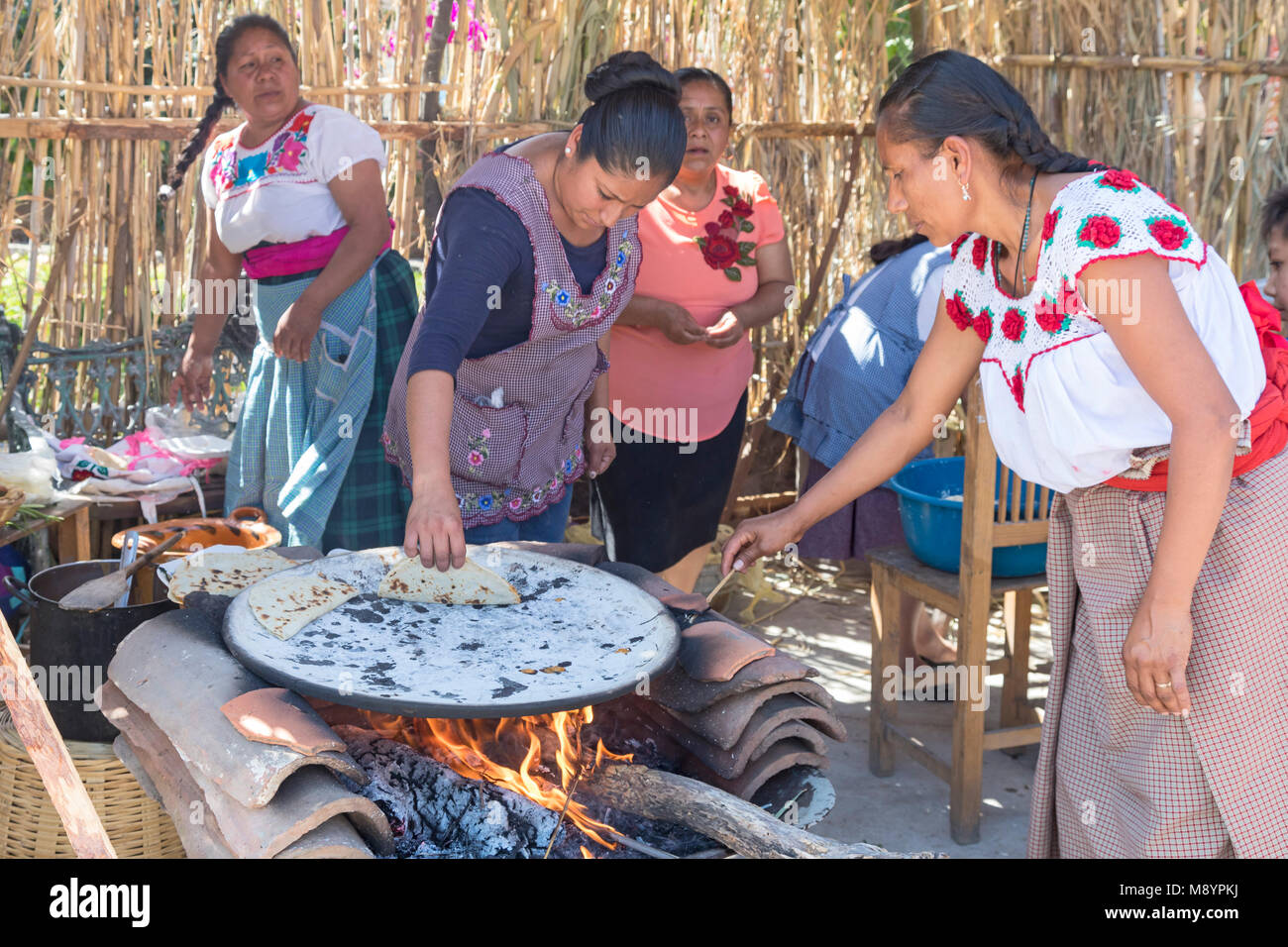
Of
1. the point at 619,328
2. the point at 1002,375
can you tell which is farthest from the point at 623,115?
the point at 619,328

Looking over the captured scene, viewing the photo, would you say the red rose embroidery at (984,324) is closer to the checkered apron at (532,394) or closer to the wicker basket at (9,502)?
the checkered apron at (532,394)

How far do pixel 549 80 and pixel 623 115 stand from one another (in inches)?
78.4

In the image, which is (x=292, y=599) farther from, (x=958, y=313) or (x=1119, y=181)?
(x=1119, y=181)

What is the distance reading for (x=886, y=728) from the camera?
3525 millimetres

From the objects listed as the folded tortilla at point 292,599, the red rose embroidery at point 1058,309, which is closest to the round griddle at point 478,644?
the folded tortilla at point 292,599

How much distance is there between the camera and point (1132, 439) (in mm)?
1844

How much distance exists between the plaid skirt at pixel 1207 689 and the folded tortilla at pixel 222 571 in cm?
148

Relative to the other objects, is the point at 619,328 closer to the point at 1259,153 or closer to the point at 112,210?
the point at 112,210

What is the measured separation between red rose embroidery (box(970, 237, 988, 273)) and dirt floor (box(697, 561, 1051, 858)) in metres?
1.70

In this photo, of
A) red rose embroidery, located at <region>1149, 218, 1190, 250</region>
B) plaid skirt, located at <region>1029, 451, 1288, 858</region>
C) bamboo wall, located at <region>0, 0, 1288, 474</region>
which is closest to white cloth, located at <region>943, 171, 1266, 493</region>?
red rose embroidery, located at <region>1149, 218, 1190, 250</region>

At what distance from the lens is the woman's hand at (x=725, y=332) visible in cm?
356

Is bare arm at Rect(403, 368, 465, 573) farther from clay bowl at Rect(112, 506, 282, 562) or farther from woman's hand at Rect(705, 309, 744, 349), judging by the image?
woman's hand at Rect(705, 309, 744, 349)

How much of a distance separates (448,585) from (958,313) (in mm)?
1016

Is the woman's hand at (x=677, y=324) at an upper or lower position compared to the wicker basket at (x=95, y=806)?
upper
